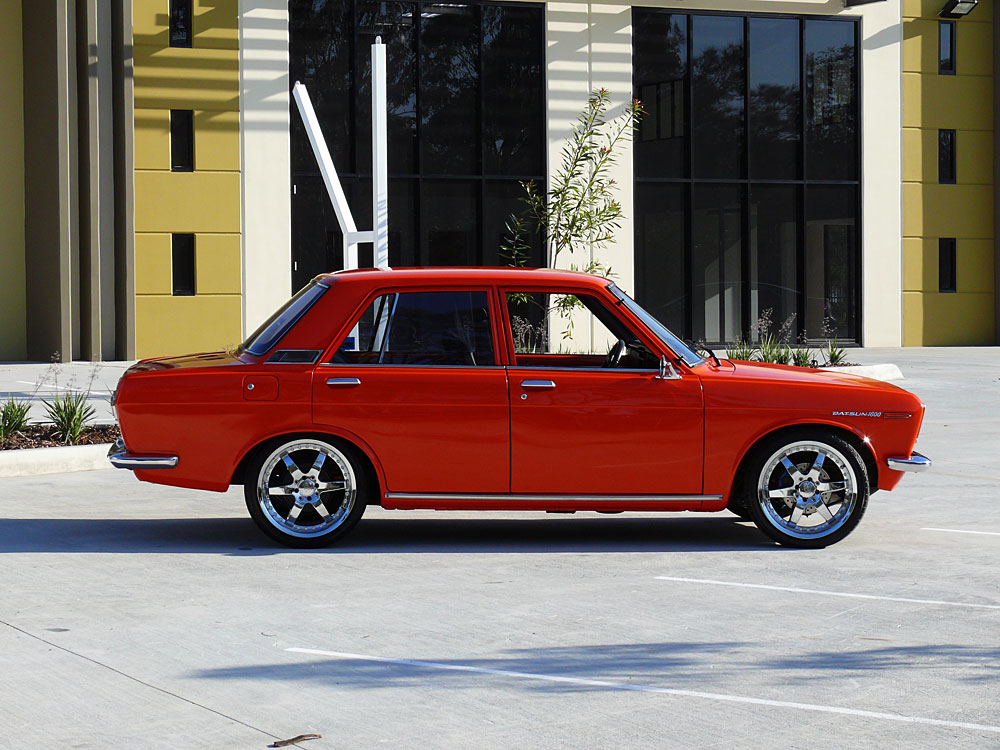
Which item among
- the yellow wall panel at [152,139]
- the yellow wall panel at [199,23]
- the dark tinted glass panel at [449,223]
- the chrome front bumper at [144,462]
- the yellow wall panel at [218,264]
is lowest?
the chrome front bumper at [144,462]

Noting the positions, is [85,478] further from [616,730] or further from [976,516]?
[616,730]

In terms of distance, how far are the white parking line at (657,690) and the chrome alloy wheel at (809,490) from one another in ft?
10.9

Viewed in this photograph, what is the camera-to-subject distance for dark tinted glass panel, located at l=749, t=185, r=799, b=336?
100 ft

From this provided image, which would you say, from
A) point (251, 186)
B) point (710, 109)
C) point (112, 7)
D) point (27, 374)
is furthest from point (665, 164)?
point (27, 374)

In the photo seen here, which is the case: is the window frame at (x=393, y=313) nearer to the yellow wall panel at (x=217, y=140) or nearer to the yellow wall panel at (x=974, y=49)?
the yellow wall panel at (x=217, y=140)

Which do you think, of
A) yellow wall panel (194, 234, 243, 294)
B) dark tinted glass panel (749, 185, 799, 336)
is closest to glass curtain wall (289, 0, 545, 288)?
yellow wall panel (194, 234, 243, 294)

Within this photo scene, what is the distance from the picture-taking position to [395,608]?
6.80 metres

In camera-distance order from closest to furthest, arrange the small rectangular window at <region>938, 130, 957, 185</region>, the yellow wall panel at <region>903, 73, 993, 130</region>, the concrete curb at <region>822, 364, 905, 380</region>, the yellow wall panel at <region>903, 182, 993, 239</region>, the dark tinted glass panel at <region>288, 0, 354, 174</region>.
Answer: the concrete curb at <region>822, 364, 905, 380</region>
the dark tinted glass panel at <region>288, 0, 354, 174</region>
the yellow wall panel at <region>903, 182, 993, 239</region>
the yellow wall panel at <region>903, 73, 993, 130</region>
the small rectangular window at <region>938, 130, 957, 185</region>

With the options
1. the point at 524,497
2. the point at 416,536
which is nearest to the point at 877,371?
the point at 416,536

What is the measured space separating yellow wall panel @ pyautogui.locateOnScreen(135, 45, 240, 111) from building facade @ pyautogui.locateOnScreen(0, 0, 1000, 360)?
1.7 inches

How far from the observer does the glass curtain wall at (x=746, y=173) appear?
2984cm

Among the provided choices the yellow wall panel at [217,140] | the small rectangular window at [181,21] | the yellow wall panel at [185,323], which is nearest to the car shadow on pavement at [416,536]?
the yellow wall panel at [185,323]

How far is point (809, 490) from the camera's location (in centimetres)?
857

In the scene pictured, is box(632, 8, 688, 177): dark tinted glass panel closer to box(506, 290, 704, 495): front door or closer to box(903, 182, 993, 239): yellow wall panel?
box(903, 182, 993, 239): yellow wall panel
